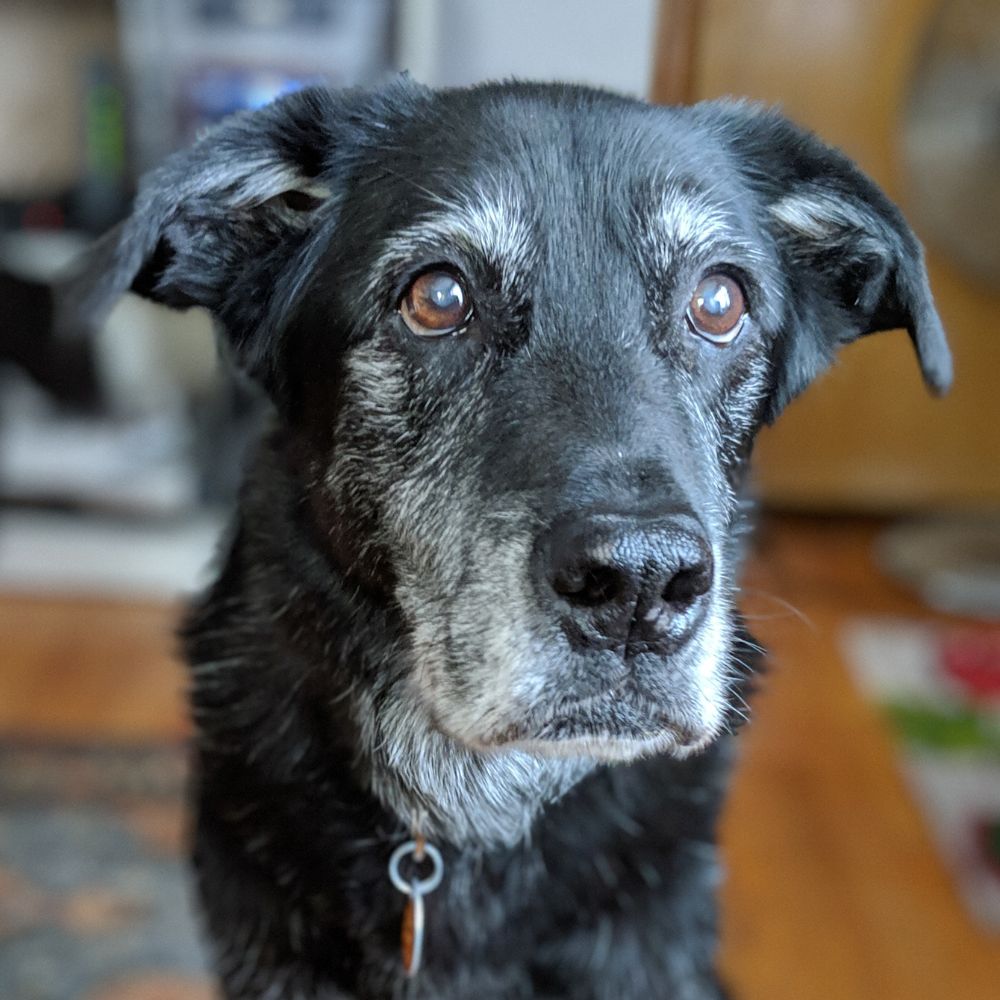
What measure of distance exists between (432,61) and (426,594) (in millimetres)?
2089

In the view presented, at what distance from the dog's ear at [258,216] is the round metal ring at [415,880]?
0.52m

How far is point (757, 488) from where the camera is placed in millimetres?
2912

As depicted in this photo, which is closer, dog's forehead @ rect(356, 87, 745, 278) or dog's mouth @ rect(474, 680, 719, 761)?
dog's mouth @ rect(474, 680, 719, 761)

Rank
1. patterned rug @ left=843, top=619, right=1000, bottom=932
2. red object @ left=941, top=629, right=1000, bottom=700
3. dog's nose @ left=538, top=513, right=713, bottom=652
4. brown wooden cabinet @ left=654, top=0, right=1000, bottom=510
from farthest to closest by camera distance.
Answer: brown wooden cabinet @ left=654, top=0, right=1000, bottom=510 < red object @ left=941, top=629, right=1000, bottom=700 < patterned rug @ left=843, top=619, right=1000, bottom=932 < dog's nose @ left=538, top=513, right=713, bottom=652

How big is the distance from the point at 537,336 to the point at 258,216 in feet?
1.16

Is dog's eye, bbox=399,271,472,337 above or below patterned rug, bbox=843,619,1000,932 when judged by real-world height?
above

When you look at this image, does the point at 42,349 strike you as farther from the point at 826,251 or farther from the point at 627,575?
the point at 627,575

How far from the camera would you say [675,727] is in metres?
1.03

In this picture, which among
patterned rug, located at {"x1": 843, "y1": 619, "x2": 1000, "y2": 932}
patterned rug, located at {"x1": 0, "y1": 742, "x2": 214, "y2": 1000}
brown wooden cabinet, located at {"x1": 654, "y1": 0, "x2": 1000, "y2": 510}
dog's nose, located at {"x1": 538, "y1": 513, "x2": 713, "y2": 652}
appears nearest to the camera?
dog's nose, located at {"x1": 538, "y1": 513, "x2": 713, "y2": 652}

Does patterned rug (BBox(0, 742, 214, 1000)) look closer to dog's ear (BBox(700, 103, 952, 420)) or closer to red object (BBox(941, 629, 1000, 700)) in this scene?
dog's ear (BBox(700, 103, 952, 420))

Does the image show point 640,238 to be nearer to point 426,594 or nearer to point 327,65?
point 426,594

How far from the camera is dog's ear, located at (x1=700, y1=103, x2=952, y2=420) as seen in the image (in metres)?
1.22

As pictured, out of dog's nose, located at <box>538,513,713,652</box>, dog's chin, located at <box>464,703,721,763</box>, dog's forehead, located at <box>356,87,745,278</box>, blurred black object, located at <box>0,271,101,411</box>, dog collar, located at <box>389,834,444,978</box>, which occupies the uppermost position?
dog's forehead, located at <box>356,87,745,278</box>

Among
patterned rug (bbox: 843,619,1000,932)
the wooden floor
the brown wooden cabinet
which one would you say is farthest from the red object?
the brown wooden cabinet
